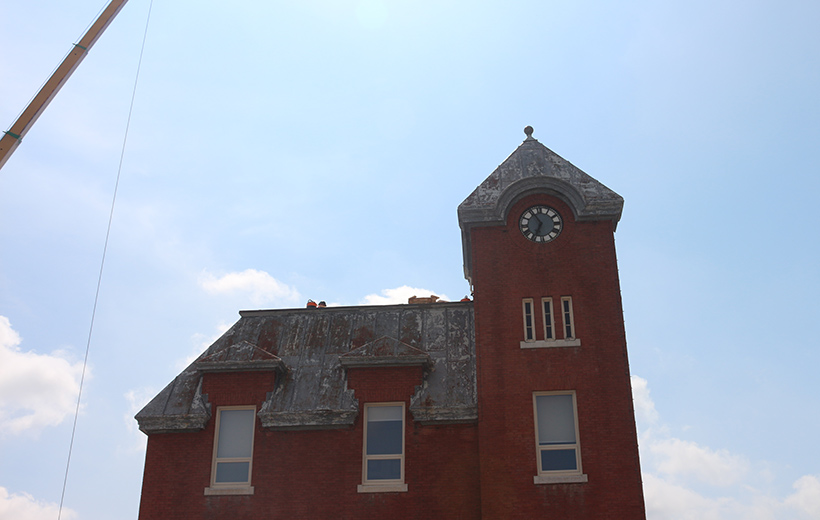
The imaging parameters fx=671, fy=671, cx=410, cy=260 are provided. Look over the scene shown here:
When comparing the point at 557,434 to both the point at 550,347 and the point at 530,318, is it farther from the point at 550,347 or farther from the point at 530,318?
the point at 530,318

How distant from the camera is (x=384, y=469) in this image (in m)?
17.5

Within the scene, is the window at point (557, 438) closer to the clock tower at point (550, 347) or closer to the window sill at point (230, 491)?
the clock tower at point (550, 347)

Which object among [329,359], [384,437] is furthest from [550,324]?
[329,359]

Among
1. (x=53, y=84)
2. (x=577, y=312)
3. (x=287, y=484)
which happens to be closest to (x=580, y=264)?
(x=577, y=312)

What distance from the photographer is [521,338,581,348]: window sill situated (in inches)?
689

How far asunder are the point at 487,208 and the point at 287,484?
922 cm

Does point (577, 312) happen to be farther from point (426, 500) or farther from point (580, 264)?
point (426, 500)

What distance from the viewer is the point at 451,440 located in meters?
17.5

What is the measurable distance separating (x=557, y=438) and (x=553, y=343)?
2403 mm

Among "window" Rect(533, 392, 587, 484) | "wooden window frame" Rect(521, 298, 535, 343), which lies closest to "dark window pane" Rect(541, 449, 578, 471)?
"window" Rect(533, 392, 587, 484)

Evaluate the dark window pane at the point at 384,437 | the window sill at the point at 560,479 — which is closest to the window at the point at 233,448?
the dark window pane at the point at 384,437

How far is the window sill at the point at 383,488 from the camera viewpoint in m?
17.0

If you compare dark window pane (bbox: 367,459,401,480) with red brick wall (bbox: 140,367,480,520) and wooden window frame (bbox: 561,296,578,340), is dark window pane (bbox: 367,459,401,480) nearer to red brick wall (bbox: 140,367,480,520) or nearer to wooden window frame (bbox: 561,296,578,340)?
red brick wall (bbox: 140,367,480,520)

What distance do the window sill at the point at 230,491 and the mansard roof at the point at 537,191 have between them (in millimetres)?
9311
